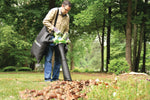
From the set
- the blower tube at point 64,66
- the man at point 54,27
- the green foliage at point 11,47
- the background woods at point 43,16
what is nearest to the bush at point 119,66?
the background woods at point 43,16

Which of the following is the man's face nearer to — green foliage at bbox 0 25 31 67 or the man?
the man

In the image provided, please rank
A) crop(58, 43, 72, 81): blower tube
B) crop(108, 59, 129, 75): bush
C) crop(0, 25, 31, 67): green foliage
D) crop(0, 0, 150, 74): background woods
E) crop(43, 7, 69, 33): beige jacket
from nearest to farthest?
crop(58, 43, 72, 81): blower tube
crop(43, 7, 69, 33): beige jacket
crop(108, 59, 129, 75): bush
crop(0, 0, 150, 74): background woods
crop(0, 25, 31, 67): green foliage

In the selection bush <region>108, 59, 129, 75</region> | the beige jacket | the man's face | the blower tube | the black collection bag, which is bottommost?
bush <region>108, 59, 129, 75</region>

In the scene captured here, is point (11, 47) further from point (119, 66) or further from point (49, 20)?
point (49, 20)

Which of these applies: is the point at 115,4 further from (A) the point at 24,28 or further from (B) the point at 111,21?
(A) the point at 24,28

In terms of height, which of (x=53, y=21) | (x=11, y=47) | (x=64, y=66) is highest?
(x=53, y=21)

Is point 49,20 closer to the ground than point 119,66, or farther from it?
farther from it

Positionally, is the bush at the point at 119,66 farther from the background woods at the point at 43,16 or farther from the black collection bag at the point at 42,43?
the black collection bag at the point at 42,43

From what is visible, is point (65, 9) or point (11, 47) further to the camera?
point (11, 47)

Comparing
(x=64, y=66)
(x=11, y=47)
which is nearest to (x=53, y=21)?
(x=64, y=66)

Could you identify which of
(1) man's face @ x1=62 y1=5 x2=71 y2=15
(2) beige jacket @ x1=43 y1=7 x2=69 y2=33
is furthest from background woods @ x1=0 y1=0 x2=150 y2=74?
(1) man's face @ x1=62 y1=5 x2=71 y2=15


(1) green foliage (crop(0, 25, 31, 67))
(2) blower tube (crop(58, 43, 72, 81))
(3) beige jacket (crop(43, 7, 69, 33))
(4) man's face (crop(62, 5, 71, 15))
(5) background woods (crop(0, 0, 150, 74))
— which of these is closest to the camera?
(2) blower tube (crop(58, 43, 72, 81))

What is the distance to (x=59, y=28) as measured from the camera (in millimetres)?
5484

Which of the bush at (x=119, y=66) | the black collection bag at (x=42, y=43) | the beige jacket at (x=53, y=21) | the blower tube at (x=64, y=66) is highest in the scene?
the beige jacket at (x=53, y=21)
